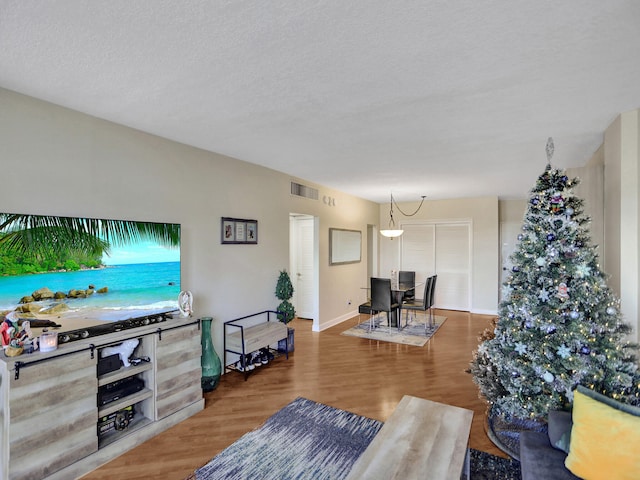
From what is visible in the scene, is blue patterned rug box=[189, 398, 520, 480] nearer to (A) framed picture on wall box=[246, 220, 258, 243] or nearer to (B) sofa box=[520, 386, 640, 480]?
(B) sofa box=[520, 386, 640, 480]

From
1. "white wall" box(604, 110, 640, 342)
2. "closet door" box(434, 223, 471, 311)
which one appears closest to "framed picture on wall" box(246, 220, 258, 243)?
"white wall" box(604, 110, 640, 342)

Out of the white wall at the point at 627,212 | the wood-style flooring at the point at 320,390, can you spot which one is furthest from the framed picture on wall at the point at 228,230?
the white wall at the point at 627,212

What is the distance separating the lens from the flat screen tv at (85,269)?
212 cm

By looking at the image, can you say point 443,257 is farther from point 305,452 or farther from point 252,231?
point 305,452

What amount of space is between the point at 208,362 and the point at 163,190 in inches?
68.7

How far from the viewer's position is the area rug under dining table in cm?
512

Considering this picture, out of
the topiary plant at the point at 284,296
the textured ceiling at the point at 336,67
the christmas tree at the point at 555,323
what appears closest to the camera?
the textured ceiling at the point at 336,67

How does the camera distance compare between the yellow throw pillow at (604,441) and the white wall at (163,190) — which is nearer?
the yellow throw pillow at (604,441)

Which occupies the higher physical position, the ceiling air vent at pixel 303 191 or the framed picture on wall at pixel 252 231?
the ceiling air vent at pixel 303 191

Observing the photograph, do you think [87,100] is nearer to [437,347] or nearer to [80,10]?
[80,10]

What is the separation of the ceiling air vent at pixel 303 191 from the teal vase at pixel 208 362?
232 centimetres

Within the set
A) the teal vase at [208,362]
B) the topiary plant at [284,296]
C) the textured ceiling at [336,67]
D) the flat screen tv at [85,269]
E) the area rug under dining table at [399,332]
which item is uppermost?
the textured ceiling at [336,67]

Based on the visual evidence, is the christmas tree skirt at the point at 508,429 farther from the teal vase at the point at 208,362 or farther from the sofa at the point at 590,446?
the teal vase at the point at 208,362

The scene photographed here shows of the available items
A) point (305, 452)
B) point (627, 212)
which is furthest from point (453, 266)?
point (305, 452)
